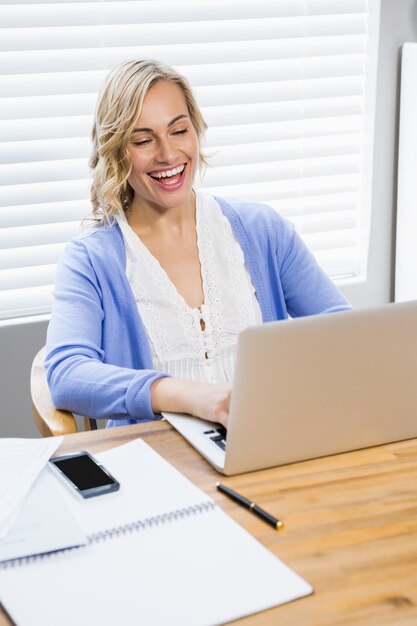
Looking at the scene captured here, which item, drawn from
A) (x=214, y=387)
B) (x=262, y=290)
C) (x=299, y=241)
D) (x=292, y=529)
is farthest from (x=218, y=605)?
(x=299, y=241)

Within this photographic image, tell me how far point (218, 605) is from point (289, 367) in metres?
0.36

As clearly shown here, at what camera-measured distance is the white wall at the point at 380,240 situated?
257 centimetres

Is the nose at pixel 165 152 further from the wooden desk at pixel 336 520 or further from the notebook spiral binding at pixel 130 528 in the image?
the notebook spiral binding at pixel 130 528

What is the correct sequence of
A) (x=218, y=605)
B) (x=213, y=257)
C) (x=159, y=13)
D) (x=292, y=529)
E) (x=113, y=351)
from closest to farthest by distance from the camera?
(x=218, y=605) < (x=292, y=529) < (x=113, y=351) < (x=213, y=257) < (x=159, y=13)

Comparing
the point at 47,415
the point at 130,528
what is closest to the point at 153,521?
the point at 130,528

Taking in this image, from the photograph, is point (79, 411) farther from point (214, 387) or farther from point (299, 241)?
point (299, 241)

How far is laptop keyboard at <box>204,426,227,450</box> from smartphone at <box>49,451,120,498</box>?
187mm

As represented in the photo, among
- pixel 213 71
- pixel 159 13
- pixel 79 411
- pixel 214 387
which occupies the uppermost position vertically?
pixel 159 13

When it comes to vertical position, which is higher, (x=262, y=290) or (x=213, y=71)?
(x=213, y=71)

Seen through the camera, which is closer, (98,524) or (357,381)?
(98,524)

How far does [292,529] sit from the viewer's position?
1.15m

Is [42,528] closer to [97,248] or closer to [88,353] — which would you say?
[88,353]

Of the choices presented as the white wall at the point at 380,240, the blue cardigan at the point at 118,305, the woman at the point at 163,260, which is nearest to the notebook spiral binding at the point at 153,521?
the blue cardigan at the point at 118,305

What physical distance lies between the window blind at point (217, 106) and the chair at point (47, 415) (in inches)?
31.2
